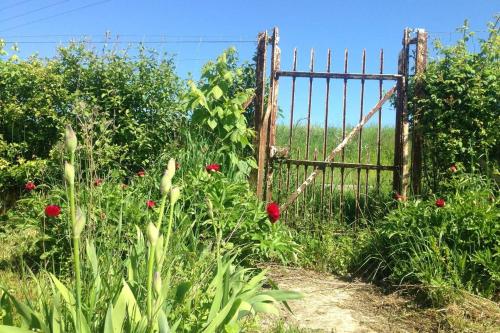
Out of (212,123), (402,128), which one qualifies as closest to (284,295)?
(212,123)

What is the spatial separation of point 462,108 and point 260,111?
7.29ft

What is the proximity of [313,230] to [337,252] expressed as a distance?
655 mm

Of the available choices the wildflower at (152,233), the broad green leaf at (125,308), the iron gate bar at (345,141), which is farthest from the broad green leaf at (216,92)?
the wildflower at (152,233)

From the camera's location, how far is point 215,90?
17.4 feet

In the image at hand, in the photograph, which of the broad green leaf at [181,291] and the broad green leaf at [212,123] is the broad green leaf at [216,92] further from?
the broad green leaf at [181,291]

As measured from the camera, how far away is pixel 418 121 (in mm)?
5488

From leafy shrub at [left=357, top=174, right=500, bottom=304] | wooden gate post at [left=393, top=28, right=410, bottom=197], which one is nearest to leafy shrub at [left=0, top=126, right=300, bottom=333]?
leafy shrub at [left=357, top=174, right=500, bottom=304]

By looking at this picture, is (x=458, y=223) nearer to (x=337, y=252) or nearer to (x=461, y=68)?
(x=337, y=252)

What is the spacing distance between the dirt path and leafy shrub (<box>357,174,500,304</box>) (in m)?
0.19

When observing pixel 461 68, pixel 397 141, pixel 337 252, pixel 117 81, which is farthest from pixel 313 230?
pixel 117 81

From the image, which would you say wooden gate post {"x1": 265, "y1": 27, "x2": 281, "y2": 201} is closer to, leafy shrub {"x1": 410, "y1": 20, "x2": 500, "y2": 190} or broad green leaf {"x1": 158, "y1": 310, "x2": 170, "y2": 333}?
leafy shrub {"x1": 410, "y1": 20, "x2": 500, "y2": 190}

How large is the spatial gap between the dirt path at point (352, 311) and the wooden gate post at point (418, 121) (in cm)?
171

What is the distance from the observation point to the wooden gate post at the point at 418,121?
5.48 m

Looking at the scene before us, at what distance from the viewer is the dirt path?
11.1 feet
